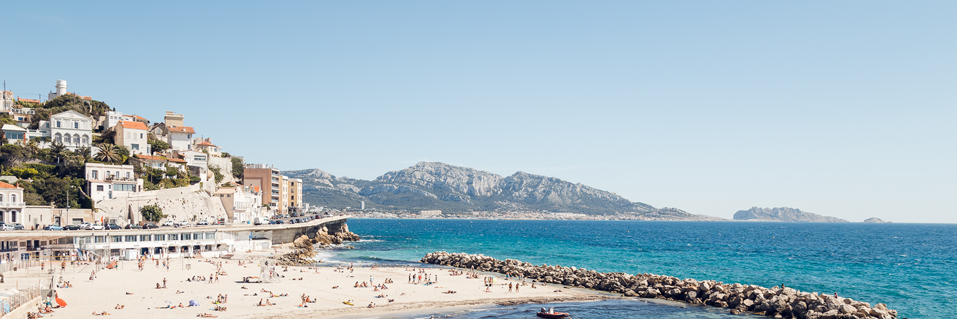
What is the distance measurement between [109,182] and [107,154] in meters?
8.00

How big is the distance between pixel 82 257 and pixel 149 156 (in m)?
35.3

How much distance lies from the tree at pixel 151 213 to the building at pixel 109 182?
319 cm

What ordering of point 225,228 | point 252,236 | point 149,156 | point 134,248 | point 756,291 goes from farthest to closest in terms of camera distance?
point 149,156, point 252,236, point 225,228, point 134,248, point 756,291

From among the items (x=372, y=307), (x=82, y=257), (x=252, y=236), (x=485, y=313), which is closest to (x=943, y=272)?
(x=485, y=313)

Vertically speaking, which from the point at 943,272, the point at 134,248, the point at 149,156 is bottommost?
the point at 943,272

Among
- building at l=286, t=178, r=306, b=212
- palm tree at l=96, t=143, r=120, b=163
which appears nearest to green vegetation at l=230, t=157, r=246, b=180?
building at l=286, t=178, r=306, b=212

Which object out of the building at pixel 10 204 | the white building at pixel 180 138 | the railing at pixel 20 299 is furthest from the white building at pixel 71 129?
the railing at pixel 20 299

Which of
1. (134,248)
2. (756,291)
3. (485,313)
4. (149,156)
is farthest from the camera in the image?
(149,156)

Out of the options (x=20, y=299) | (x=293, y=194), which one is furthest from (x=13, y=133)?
(x=293, y=194)

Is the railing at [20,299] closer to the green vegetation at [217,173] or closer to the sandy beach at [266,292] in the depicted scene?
the sandy beach at [266,292]

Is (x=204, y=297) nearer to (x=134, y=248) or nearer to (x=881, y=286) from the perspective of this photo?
(x=134, y=248)

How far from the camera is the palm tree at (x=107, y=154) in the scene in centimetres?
8556

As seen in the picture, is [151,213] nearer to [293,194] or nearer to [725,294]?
[725,294]

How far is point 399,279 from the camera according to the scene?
185ft
